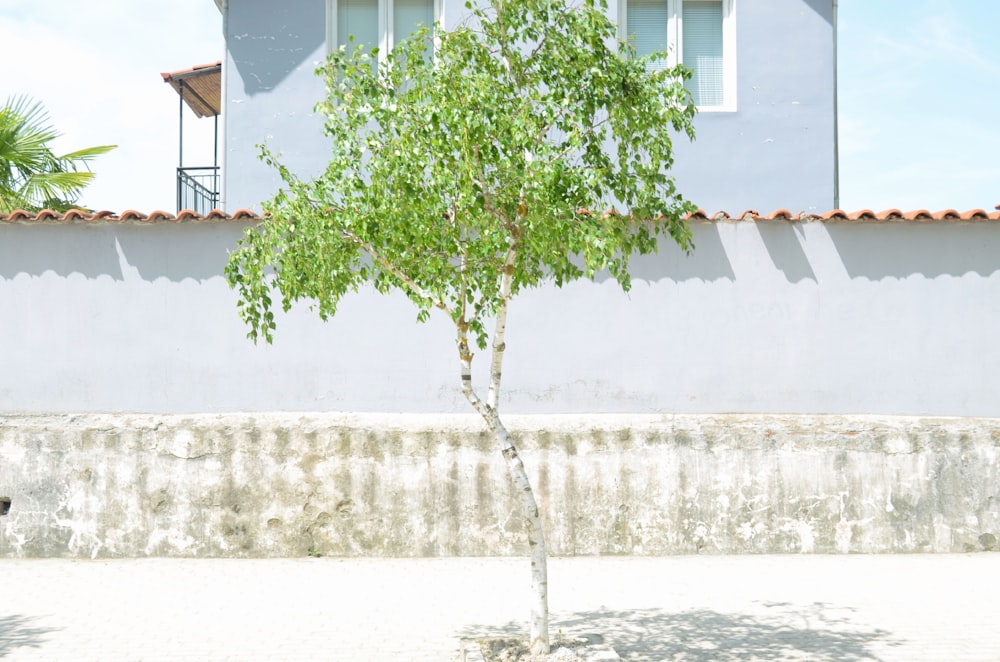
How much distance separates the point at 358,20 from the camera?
41.5 feet

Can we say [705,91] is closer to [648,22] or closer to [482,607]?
[648,22]

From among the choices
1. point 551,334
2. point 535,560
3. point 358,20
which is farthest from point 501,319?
point 358,20

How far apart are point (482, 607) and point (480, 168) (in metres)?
3.46

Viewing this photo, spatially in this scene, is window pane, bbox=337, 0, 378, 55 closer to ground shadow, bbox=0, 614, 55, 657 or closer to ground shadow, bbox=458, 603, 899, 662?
ground shadow, bbox=0, 614, 55, 657

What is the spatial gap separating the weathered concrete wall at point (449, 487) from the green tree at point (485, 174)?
10.5 feet

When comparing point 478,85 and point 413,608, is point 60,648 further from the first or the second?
point 478,85

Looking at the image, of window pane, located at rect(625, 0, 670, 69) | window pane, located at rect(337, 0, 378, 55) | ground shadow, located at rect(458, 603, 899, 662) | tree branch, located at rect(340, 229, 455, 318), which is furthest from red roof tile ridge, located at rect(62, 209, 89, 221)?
window pane, located at rect(625, 0, 670, 69)

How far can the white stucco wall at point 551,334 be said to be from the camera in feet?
31.8

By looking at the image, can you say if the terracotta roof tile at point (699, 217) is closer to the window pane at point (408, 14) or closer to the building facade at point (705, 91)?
the building facade at point (705, 91)

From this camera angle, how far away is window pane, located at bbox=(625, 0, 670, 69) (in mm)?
12664

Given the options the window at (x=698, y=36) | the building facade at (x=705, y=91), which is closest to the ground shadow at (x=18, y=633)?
the building facade at (x=705, y=91)

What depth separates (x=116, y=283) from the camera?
31.9 ft

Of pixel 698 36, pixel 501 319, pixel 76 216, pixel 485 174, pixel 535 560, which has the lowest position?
pixel 535 560

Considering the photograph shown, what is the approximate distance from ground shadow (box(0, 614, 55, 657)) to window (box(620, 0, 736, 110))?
29.8ft
